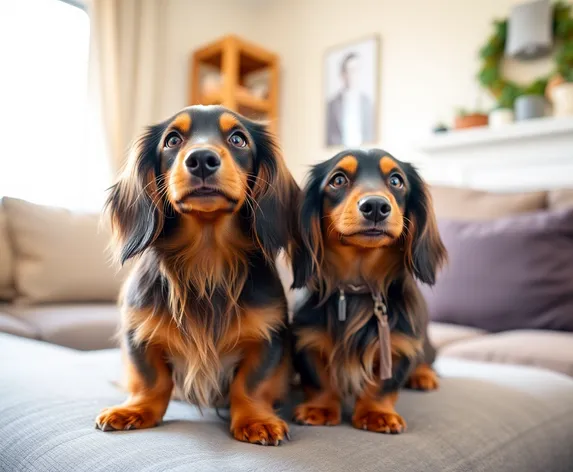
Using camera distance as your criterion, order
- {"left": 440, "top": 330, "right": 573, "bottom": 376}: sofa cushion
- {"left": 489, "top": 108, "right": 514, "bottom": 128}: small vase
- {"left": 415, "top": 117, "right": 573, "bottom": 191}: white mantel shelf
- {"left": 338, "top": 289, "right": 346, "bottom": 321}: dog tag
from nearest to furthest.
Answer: {"left": 338, "top": 289, "right": 346, "bottom": 321}: dog tag < {"left": 440, "top": 330, "right": 573, "bottom": 376}: sofa cushion < {"left": 415, "top": 117, "right": 573, "bottom": 191}: white mantel shelf < {"left": 489, "top": 108, "right": 514, "bottom": 128}: small vase

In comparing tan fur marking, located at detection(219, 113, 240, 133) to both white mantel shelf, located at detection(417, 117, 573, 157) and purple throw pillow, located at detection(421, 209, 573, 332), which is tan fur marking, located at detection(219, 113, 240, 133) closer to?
purple throw pillow, located at detection(421, 209, 573, 332)

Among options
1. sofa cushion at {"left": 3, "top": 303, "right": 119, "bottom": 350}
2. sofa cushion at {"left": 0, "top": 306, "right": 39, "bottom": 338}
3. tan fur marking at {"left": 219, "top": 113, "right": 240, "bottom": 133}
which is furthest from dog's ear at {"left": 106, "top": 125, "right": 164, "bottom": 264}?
sofa cushion at {"left": 0, "top": 306, "right": 39, "bottom": 338}

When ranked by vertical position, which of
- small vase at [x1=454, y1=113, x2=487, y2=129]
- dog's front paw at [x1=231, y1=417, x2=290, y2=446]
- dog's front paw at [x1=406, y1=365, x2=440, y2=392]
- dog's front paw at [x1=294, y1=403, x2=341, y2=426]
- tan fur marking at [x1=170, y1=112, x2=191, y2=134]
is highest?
small vase at [x1=454, y1=113, x2=487, y2=129]

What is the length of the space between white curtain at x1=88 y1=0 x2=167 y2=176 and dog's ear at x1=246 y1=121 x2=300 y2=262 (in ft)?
8.60

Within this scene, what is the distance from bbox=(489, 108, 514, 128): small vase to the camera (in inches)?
120

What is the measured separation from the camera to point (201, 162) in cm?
81

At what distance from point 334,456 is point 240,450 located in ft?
0.43

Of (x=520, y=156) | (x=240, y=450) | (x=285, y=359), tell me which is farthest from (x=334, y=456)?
(x=520, y=156)

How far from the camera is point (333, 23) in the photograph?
4.14m

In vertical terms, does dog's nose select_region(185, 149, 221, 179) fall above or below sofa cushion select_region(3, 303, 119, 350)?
above

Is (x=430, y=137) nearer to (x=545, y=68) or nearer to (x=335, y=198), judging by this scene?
(x=545, y=68)

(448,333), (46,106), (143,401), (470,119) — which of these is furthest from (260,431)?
(46,106)

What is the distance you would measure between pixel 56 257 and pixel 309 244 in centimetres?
163

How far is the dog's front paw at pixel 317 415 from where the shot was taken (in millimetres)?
911
